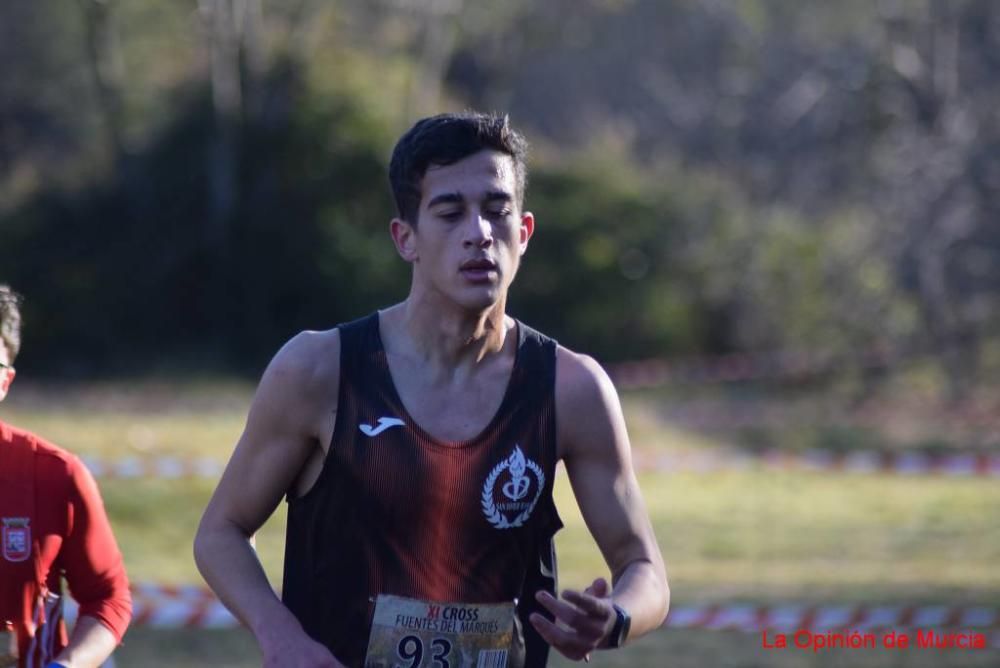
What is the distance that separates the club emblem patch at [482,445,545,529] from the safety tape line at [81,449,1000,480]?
11541 mm

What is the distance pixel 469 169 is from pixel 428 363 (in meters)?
0.44

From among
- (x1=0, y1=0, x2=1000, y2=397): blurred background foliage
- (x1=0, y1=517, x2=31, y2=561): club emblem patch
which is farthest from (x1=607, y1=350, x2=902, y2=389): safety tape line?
(x1=0, y1=517, x2=31, y2=561): club emblem patch

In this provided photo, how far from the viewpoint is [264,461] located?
12.7 feet

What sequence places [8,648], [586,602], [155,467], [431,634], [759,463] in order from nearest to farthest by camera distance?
[586,602]
[431,634]
[8,648]
[155,467]
[759,463]

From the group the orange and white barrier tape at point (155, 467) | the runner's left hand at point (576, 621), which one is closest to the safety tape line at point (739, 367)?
the orange and white barrier tape at point (155, 467)

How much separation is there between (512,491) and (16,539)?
1.22 m

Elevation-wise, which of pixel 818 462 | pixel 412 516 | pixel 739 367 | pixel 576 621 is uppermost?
pixel 739 367

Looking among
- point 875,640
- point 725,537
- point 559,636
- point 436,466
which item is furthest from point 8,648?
point 725,537

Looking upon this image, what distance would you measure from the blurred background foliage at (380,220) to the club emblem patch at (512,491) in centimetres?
2236

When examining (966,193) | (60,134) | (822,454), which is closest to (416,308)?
(822,454)

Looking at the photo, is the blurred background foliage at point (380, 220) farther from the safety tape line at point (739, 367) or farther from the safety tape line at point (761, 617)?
the safety tape line at point (761, 617)

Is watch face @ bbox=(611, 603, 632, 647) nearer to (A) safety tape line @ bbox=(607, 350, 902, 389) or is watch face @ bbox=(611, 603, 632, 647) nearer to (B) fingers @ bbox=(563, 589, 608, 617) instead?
(B) fingers @ bbox=(563, 589, 608, 617)

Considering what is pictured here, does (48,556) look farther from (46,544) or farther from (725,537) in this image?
(725,537)

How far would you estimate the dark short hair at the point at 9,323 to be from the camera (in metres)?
4.32
